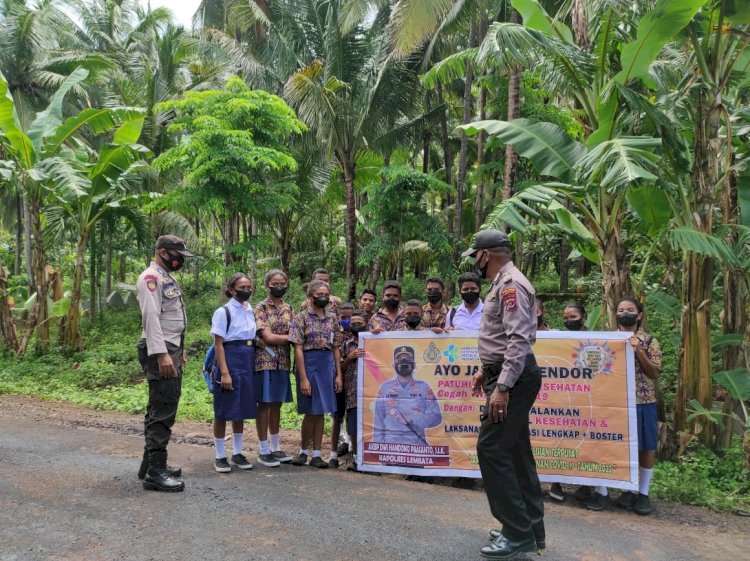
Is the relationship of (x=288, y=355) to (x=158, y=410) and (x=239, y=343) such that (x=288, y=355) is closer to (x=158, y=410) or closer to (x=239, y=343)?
(x=239, y=343)

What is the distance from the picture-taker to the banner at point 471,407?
4.99 meters

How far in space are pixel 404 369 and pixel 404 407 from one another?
0.35 metres

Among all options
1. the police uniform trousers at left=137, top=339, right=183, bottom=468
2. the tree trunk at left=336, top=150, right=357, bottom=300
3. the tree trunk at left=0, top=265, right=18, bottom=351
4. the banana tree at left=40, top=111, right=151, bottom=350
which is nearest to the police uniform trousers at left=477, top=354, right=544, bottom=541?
the police uniform trousers at left=137, top=339, right=183, bottom=468

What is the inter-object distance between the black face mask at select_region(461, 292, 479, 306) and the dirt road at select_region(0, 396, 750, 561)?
1731 mm

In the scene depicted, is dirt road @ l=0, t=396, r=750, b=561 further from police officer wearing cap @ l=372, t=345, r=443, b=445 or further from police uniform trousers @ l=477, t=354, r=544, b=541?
police officer wearing cap @ l=372, t=345, r=443, b=445

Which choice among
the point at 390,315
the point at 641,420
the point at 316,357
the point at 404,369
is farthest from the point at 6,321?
the point at 641,420

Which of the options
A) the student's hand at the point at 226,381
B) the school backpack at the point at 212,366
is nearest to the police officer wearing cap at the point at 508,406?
the student's hand at the point at 226,381

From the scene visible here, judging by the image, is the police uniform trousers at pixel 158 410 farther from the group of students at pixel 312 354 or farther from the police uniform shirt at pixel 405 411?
the police uniform shirt at pixel 405 411

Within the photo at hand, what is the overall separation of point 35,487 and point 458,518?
333cm

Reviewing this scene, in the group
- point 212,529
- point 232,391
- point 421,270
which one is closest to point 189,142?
point 232,391

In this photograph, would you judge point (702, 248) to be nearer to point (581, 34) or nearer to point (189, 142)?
point (581, 34)

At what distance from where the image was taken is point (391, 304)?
592cm

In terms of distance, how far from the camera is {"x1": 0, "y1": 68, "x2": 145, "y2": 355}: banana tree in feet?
34.9

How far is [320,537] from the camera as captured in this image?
3850 millimetres
